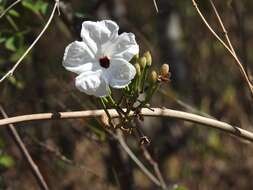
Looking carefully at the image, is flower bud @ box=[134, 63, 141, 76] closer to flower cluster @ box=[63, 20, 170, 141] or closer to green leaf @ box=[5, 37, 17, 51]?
flower cluster @ box=[63, 20, 170, 141]

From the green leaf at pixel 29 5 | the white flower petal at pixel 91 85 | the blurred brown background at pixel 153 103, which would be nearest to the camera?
the white flower petal at pixel 91 85

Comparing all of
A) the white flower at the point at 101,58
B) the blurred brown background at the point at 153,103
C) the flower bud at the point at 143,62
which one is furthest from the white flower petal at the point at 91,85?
the blurred brown background at the point at 153,103

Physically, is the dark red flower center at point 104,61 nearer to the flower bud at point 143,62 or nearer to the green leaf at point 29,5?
the flower bud at point 143,62

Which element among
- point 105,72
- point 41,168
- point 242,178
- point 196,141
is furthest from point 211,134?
point 105,72

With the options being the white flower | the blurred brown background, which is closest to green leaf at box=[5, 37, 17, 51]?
Result: the blurred brown background

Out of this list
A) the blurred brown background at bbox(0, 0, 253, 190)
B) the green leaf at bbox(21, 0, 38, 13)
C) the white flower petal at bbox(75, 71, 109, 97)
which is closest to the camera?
the white flower petal at bbox(75, 71, 109, 97)

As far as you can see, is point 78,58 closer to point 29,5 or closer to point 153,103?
point 29,5

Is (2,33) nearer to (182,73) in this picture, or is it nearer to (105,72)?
Answer: (105,72)
